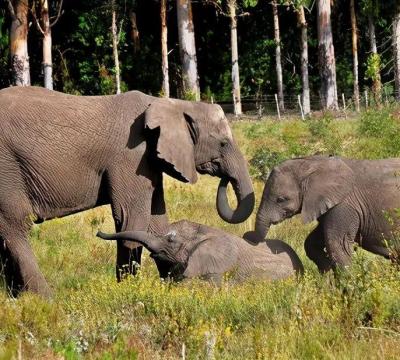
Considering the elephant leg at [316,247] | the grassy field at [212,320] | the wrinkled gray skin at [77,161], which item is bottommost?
the elephant leg at [316,247]

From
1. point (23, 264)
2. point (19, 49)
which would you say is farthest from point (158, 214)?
point (19, 49)

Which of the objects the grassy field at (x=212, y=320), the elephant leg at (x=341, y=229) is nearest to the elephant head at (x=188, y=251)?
the grassy field at (x=212, y=320)

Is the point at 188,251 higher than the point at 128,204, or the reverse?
the point at 128,204

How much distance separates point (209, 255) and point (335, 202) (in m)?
1.89

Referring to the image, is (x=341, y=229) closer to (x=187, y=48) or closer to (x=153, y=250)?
(x=153, y=250)

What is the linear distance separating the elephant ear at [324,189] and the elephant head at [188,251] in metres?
1.33

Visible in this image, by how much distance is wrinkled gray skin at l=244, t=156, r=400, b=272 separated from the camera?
38.2 feet

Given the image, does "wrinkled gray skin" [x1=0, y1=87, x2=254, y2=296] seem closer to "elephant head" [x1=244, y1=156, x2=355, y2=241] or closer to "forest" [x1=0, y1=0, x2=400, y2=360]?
"forest" [x1=0, y1=0, x2=400, y2=360]

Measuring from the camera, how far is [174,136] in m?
11.0

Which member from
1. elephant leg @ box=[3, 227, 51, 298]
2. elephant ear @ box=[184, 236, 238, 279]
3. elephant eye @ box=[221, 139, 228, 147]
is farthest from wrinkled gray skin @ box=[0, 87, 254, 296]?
elephant eye @ box=[221, 139, 228, 147]

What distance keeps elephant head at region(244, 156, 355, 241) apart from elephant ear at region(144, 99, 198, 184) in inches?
40.5

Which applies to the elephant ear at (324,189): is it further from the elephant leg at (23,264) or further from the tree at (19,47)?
the tree at (19,47)

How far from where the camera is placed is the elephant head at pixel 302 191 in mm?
11711

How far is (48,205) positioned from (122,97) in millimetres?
1372
